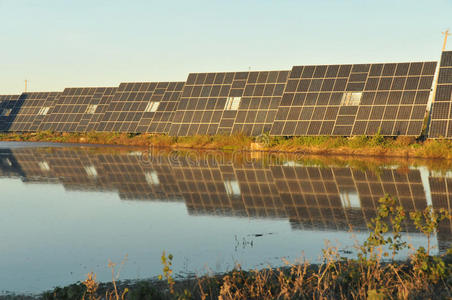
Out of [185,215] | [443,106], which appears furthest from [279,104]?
[185,215]

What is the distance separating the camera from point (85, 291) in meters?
6.75

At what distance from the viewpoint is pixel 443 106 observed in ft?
108

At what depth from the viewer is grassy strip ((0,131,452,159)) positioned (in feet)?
104

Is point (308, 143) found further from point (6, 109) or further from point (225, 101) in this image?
point (6, 109)

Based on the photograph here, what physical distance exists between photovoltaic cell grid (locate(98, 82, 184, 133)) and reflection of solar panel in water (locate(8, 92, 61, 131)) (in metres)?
12.2

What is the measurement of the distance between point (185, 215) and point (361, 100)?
2682cm

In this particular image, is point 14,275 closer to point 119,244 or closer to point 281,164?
point 119,244

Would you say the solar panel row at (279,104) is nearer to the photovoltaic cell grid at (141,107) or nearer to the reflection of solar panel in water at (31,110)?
the photovoltaic cell grid at (141,107)

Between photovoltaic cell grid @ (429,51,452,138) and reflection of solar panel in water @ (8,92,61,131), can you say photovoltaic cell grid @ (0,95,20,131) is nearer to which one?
reflection of solar panel in water @ (8,92,61,131)

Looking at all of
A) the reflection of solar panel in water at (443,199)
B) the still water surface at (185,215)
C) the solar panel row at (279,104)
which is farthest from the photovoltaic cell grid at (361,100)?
the reflection of solar panel in water at (443,199)

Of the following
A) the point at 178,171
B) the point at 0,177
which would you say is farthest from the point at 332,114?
the point at 0,177

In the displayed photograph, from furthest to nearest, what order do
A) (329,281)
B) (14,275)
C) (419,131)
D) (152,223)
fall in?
(419,131)
(152,223)
(14,275)
(329,281)

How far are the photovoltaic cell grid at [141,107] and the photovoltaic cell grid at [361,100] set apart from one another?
45.6 ft

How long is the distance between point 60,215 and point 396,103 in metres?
27.8
